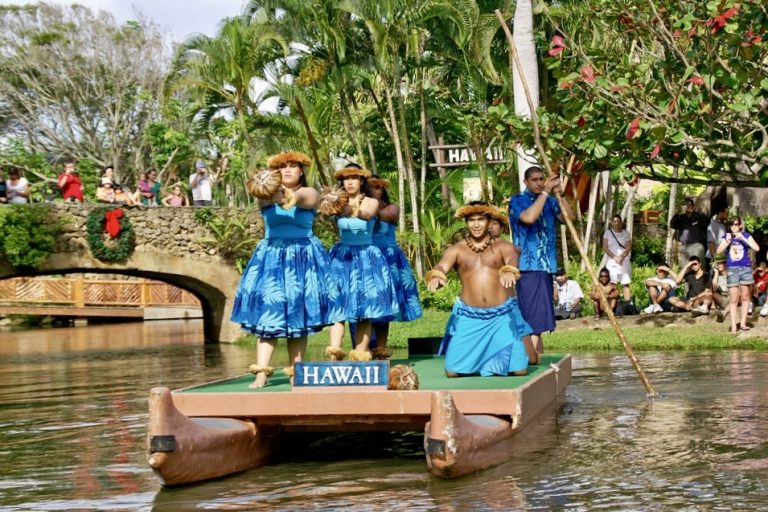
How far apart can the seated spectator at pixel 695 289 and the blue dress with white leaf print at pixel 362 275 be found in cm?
835

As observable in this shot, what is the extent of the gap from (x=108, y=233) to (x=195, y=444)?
1493cm

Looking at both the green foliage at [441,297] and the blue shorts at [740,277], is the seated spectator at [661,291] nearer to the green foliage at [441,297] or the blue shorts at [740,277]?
the blue shorts at [740,277]

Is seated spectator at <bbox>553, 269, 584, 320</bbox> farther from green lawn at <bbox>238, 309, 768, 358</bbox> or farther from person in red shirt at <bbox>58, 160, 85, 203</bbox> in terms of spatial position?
person in red shirt at <bbox>58, 160, 85, 203</bbox>

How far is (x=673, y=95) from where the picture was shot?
1055 cm

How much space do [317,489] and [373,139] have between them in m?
21.8

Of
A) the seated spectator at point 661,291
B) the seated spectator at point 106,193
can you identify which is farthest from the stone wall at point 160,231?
the seated spectator at point 661,291

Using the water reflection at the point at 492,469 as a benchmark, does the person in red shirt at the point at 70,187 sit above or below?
above

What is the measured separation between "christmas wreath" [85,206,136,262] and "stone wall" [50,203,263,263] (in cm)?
14

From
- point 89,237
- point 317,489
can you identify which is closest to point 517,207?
point 317,489

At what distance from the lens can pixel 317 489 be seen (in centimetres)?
717

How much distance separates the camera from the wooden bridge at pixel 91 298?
34.0 metres

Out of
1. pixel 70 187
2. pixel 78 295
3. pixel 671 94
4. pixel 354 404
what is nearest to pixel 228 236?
pixel 70 187

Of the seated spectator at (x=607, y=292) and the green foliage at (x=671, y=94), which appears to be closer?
the green foliage at (x=671, y=94)

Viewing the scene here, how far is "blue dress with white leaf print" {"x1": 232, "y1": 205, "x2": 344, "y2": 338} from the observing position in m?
8.24
